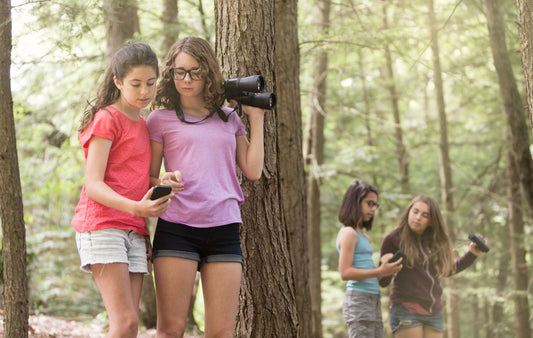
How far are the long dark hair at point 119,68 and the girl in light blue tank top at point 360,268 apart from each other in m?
2.62

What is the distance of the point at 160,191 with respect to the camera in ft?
8.04

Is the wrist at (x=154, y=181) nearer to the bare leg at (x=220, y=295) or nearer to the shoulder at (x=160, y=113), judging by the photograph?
the shoulder at (x=160, y=113)

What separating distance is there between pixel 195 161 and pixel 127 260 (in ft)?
1.95

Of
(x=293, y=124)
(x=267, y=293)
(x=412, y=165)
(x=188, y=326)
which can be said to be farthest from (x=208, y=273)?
(x=412, y=165)

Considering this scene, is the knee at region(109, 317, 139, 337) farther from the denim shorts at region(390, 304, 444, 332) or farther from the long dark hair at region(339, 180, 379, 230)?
the denim shorts at region(390, 304, 444, 332)

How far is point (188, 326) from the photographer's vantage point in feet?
27.7

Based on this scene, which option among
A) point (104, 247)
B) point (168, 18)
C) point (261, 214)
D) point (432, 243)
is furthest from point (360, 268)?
point (168, 18)

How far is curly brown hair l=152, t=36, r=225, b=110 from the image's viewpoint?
295cm

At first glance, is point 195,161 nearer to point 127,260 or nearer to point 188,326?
point 127,260

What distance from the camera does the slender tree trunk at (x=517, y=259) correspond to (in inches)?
381

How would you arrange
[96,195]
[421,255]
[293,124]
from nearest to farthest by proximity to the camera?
1. [96,195]
2. [421,255]
3. [293,124]

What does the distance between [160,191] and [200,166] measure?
420 mm

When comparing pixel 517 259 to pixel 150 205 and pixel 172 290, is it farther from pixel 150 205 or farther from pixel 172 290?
pixel 150 205

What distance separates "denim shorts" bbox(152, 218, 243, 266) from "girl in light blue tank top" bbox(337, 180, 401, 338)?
6.70 ft
